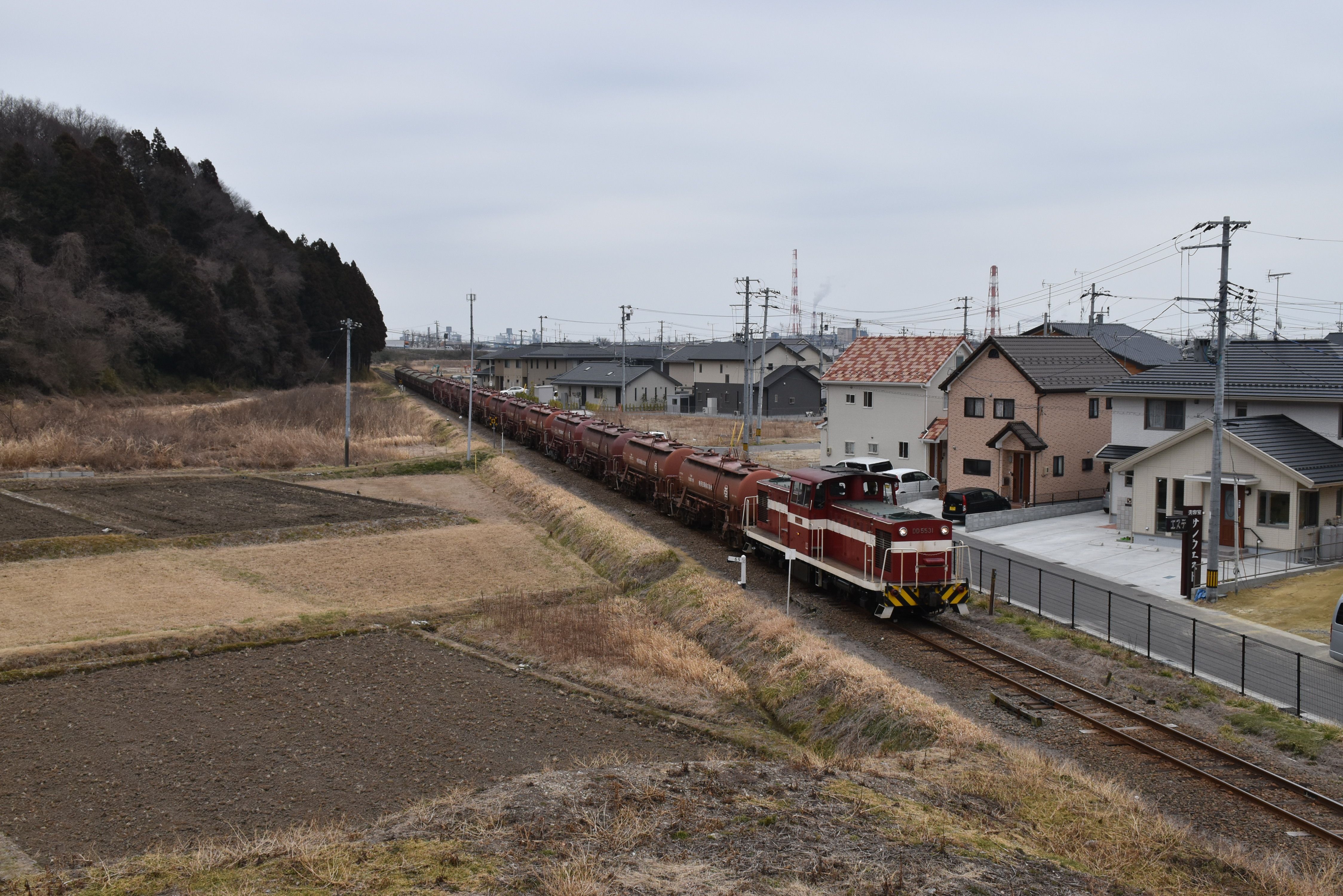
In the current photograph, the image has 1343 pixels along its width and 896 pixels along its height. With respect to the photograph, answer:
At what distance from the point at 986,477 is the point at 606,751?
1098 inches

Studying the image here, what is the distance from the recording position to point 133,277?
Result: 8256 cm

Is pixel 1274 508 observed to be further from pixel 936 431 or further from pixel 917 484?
pixel 936 431

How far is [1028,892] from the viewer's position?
31.0 ft

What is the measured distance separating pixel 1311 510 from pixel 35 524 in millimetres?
39451

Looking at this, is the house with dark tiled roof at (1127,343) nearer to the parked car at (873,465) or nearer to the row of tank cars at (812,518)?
the parked car at (873,465)

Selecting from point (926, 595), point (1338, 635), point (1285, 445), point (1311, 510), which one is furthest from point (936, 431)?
point (1338, 635)

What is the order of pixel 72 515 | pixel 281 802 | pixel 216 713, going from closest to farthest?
pixel 281 802 < pixel 216 713 < pixel 72 515

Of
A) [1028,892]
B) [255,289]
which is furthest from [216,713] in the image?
[255,289]

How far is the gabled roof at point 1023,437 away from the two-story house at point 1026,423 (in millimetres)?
35

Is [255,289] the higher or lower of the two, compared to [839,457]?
higher

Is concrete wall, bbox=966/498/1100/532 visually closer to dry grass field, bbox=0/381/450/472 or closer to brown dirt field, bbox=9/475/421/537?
brown dirt field, bbox=9/475/421/537

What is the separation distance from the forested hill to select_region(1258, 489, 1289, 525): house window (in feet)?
225

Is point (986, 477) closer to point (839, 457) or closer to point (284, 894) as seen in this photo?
point (839, 457)

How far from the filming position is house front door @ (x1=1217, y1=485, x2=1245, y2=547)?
92.5 feet
